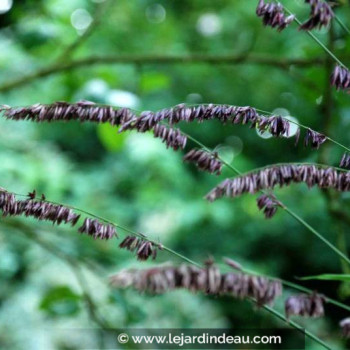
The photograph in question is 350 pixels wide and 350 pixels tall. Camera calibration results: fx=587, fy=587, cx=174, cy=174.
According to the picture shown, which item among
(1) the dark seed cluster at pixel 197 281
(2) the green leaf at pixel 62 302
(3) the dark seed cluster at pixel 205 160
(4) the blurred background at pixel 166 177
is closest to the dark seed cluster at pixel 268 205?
(3) the dark seed cluster at pixel 205 160

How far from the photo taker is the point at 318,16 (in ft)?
1.22

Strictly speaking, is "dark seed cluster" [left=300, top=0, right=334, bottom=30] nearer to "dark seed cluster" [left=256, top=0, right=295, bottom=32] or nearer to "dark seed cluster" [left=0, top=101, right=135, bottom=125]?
"dark seed cluster" [left=256, top=0, right=295, bottom=32]

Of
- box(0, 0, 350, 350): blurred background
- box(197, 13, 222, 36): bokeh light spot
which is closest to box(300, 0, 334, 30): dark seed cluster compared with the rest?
box(0, 0, 350, 350): blurred background

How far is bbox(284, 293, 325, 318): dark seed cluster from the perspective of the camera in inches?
13.5

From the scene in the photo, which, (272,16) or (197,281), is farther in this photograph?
(272,16)

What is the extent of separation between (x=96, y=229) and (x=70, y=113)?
9 centimetres

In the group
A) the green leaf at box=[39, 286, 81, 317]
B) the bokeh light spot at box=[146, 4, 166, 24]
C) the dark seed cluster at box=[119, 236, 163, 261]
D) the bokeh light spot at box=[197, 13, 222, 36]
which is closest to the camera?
the dark seed cluster at box=[119, 236, 163, 261]

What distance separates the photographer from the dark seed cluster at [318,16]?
37 centimetres

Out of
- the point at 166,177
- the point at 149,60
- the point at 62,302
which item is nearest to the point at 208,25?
the point at 166,177

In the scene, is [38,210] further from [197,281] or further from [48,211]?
[197,281]

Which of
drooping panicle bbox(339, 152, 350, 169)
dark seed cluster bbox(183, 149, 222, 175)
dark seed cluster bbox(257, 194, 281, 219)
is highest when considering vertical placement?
dark seed cluster bbox(183, 149, 222, 175)

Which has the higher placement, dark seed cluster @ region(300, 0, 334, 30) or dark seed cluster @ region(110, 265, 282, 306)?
dark seed cluster @ region(300, 0, 334, 30)

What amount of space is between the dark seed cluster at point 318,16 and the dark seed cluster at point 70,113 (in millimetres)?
145

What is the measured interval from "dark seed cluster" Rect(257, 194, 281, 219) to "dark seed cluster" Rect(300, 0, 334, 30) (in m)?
0.16
